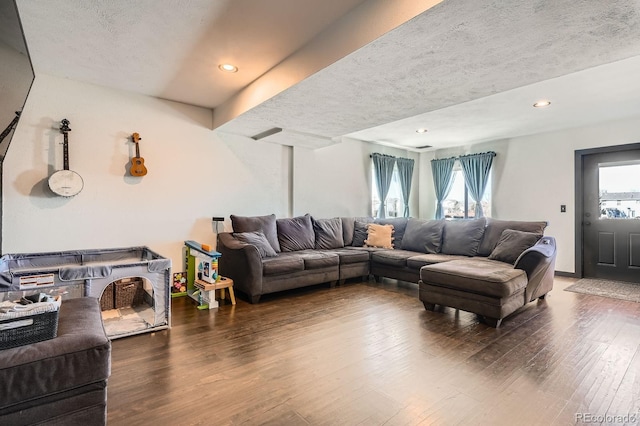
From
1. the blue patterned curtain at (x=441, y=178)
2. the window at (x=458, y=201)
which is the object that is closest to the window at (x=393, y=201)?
the blue patterned curtain at (x=441, y=178)

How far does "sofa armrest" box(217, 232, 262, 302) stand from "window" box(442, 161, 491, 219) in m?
4.77

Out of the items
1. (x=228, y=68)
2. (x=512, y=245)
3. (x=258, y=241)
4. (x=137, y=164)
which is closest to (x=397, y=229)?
(x=512, y=245)

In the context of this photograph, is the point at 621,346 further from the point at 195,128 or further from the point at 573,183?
the point at 195,128

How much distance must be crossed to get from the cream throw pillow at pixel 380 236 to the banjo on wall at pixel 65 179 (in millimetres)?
3880

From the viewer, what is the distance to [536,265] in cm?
316

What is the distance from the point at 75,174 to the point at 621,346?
524 cm

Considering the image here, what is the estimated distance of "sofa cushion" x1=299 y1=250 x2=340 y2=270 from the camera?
13.0 ft

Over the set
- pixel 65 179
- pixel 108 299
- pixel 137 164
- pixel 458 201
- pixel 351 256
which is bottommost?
pixel 108 299

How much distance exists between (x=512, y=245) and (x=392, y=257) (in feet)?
4.81

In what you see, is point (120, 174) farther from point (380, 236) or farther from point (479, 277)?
point (479, 277)

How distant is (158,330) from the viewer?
2729 mm

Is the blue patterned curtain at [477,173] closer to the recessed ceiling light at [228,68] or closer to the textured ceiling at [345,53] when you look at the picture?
the textured ceiling at [345,53]

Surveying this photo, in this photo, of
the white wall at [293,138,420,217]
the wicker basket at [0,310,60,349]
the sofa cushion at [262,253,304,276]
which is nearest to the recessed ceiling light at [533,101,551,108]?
the white wall at [293,138,420,217]

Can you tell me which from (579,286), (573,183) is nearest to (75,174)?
(579,286)
